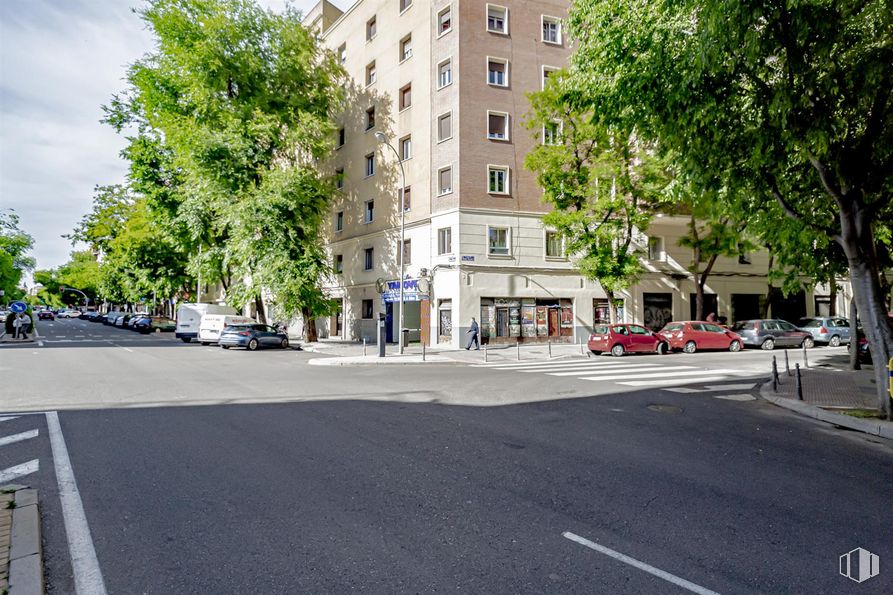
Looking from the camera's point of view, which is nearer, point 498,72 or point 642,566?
point 642,566

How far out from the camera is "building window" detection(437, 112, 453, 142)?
26.7 meters

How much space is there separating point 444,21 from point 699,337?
69.2 ft

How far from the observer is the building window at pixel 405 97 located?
2972 centimetres

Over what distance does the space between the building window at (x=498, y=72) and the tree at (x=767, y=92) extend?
1767 centimetres

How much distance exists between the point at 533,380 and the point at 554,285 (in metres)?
15.1

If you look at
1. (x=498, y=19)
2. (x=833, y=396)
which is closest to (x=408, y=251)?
(x=498, y=19)

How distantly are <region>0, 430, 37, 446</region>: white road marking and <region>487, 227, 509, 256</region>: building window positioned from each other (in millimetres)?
21163

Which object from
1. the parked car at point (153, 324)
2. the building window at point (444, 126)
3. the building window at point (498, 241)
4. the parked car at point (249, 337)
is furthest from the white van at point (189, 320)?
the building window at point (498, 241)

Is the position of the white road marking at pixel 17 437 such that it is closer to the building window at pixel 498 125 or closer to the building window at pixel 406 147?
the building window at pixel 498 125

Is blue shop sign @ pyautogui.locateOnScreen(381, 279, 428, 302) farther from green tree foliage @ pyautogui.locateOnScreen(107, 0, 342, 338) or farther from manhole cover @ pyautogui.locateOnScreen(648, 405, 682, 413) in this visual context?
manhole cover @ pyautogui.locateOnScreen(648, 405, 682, 413)

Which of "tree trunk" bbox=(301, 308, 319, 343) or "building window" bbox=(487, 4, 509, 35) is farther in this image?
"tree trunk" bbox=(301, 308, 319, 343)

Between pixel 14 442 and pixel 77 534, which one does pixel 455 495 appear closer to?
pixel 77 534

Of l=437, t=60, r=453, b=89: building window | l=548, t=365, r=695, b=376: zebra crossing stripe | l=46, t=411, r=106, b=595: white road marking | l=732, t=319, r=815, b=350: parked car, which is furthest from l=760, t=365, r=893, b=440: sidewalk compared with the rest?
l=437, t=60, r=453, b=89: building window

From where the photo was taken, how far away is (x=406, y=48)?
30.2 metres
